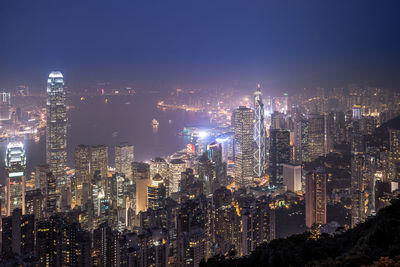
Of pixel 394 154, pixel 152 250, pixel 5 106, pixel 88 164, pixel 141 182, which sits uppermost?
pixel 5 106

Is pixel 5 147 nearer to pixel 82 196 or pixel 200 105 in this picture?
pixel 82 196

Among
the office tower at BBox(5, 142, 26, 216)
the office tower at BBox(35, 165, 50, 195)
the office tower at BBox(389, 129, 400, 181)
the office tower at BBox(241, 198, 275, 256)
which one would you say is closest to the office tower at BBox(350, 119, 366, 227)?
the office tower at BBox(389, 129, 400, 181)

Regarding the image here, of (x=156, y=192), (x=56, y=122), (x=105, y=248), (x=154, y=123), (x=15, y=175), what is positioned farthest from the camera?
(x=154, y=123)

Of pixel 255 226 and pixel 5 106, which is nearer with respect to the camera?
pixel 255 226

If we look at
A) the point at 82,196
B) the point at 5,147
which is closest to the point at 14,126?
the point at 5,147

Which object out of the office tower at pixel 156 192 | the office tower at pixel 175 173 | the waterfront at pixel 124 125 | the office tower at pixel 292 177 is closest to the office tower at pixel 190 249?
the office tower at pixel 156 192

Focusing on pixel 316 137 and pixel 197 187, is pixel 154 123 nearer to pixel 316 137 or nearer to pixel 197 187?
pixel 316 137

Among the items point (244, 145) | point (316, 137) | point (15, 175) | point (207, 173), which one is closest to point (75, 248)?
point (15, 175)
